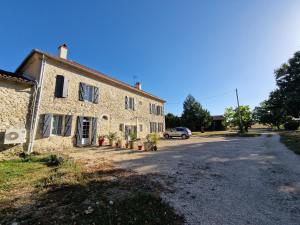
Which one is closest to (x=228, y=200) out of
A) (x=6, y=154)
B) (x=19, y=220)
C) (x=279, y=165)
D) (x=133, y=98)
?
(x=19, y=220)

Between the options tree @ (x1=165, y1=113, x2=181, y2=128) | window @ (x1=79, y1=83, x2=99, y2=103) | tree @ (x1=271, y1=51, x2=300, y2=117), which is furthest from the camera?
tree @ (x1=165, y1=113, x2=181, y2=128)

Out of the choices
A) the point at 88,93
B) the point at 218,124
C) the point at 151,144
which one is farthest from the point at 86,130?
the point at 218,124

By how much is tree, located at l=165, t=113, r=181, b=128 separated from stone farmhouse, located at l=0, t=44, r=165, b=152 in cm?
2184

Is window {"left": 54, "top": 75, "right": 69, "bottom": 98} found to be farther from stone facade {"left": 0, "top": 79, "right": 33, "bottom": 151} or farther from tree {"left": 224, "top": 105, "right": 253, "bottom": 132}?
tree {"left": 224, "top": 105, "right": 253, "bottom": 132}

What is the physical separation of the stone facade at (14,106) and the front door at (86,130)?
3.91m

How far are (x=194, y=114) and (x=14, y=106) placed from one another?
31.1 meters

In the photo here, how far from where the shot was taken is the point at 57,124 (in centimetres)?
1111

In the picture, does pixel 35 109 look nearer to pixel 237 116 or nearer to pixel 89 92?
pixel 89 92

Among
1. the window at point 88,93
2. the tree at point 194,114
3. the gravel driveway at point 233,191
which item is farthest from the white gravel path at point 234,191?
the tree at point 194,114

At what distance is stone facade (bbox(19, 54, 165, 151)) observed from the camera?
409 inches

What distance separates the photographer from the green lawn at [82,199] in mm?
3100

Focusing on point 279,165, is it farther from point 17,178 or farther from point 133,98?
point 133,98

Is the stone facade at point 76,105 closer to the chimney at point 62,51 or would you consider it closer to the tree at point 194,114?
the chimney at point 62,51

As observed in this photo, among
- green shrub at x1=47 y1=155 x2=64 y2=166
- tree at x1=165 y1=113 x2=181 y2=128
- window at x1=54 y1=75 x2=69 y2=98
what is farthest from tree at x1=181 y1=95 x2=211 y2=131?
green shrub at x1=47 y1=155 x2=64 y2=166
